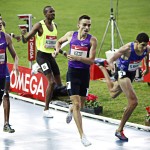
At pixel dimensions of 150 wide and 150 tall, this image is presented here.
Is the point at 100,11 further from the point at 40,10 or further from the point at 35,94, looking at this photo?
the point at 35,94

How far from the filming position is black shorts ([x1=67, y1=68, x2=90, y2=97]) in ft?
44.9

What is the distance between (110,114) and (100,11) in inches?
916

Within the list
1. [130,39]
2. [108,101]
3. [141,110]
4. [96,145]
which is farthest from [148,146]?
[130,39]

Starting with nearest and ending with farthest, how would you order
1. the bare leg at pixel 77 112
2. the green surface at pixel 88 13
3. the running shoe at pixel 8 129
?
the bare leg at pixel 77 112 → the running shoe at pixel 8 129 → the green surface at pixel 88 13

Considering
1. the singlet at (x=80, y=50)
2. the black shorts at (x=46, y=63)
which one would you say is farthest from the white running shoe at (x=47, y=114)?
the singlet at (x=80, y=50)

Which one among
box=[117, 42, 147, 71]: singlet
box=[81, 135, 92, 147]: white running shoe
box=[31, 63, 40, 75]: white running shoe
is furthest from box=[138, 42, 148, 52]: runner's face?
box=[31, 63, 40, 75]: white running shoe

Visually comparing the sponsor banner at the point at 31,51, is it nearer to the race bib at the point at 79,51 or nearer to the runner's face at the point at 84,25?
the race bib at the point at 79,51

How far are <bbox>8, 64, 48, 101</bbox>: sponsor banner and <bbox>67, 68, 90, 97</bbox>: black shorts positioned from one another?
4011mm

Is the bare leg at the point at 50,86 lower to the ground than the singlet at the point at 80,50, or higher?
lower

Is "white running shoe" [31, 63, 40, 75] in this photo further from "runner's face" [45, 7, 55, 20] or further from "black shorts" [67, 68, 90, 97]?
"black shorts" [67, 68, 90, 97]

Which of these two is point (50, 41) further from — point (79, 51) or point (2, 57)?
point (2, 57)

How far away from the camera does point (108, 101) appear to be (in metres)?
18.5

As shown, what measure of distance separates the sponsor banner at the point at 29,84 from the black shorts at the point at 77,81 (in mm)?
4011

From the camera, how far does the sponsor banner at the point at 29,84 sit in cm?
1806
